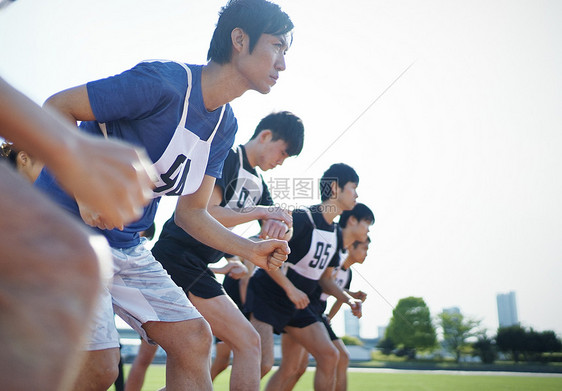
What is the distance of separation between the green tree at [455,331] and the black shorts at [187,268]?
44990 millimetres

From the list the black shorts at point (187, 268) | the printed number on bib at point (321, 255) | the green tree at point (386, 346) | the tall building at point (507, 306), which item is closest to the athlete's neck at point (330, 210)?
the printed number on bib at point (321, 255)

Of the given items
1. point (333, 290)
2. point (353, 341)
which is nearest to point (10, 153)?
point (333, 290)

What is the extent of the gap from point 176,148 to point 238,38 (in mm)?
760

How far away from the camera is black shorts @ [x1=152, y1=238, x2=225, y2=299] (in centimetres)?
330

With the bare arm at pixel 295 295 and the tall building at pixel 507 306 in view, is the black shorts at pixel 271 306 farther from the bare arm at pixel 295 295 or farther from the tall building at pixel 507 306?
the tall building at pixel 507 306

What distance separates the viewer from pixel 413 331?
2130 inches

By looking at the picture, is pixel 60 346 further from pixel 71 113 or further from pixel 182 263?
pixel 182 263

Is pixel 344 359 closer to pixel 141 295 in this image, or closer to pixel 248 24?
pixel 141 295

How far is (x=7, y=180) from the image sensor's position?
666 millimetres

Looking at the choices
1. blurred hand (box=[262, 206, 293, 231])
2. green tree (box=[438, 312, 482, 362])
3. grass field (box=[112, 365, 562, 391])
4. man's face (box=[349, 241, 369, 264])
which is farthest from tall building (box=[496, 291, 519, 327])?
blurred hand (box=[262, 206, 293, 231])

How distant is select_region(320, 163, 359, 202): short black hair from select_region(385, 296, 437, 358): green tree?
48.1 m

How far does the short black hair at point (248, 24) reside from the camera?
2.72 metres

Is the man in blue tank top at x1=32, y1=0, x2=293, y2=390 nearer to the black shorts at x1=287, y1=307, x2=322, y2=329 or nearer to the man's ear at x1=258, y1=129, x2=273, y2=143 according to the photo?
the man's ear at x1=258, y1=129, x2=273, y2=143

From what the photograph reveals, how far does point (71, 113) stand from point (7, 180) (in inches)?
57.1
